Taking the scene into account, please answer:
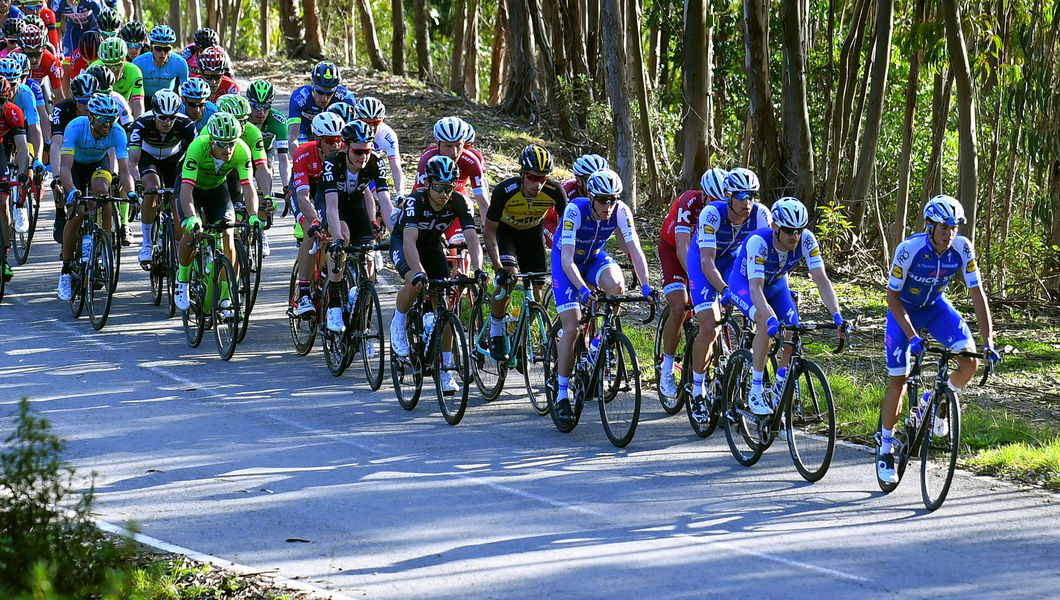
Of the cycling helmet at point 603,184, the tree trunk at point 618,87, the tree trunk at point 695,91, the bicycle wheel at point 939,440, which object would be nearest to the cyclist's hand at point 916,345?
the bicycle wheel at point 939,440

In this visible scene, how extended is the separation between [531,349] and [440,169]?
1.77 m

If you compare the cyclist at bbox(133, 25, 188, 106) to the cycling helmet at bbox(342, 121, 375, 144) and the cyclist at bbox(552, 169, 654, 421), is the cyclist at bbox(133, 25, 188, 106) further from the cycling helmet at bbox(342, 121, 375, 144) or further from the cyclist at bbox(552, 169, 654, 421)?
the cyclist at bbox(552, 169, 654, 421)

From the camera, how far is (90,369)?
495 inches

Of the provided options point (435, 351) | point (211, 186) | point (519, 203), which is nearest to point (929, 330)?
point (519, 203)

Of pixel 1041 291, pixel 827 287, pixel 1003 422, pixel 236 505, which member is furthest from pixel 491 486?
pixel 1041 291

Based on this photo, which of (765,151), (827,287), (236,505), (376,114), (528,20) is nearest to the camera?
(236,505)

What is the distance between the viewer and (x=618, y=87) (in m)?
16.2

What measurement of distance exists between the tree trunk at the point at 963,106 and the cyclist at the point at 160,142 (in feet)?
30.8

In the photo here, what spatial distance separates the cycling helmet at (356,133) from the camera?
11.6m

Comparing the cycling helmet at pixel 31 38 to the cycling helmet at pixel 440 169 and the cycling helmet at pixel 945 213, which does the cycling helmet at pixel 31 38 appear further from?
the cycling helmet at pixel 945 213

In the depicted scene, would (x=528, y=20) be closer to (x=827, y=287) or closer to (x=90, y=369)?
(x=90, y=369)

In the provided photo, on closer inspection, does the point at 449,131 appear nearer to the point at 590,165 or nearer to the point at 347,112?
the point at 590,165

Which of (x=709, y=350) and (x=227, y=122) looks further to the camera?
(x=227, y=122)

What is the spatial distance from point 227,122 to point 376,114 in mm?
1474
